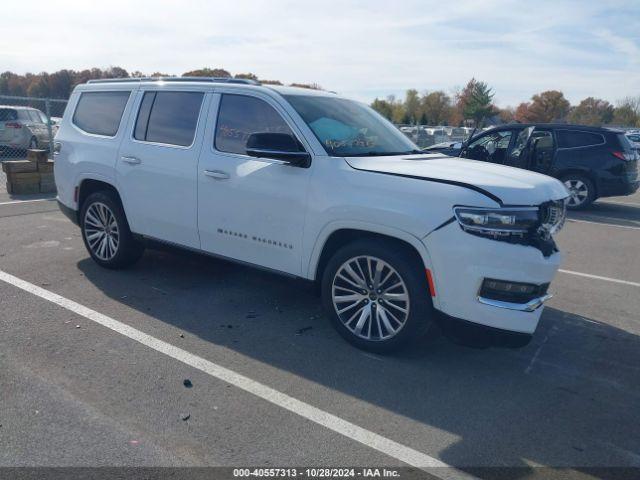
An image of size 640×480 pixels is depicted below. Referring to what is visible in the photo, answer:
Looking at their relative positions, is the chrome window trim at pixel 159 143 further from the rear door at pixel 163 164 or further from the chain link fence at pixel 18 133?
the chain link fence at pixel 18 133

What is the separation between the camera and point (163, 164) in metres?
5.25

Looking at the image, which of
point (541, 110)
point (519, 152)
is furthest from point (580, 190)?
point (541, 110)

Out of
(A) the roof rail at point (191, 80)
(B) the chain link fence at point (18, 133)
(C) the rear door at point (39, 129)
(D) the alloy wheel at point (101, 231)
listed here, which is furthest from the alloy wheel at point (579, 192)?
(C) the rear door at point (39, 129)

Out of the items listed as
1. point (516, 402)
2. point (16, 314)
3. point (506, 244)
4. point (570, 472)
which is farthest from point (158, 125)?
point (570, 472)

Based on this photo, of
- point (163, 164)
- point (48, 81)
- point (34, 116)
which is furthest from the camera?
point (48, 81)

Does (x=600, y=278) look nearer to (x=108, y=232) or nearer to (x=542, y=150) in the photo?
(x=108, y=232)

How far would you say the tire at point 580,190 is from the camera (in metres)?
12.1

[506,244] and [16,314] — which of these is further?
[16,314]

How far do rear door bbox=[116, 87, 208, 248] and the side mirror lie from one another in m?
0.94

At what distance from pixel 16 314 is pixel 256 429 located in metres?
2.79

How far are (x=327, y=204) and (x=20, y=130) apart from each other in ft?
51.8

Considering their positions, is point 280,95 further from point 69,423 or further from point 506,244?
point 69,423

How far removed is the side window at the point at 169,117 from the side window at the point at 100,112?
35 centimetres

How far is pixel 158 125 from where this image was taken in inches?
214
